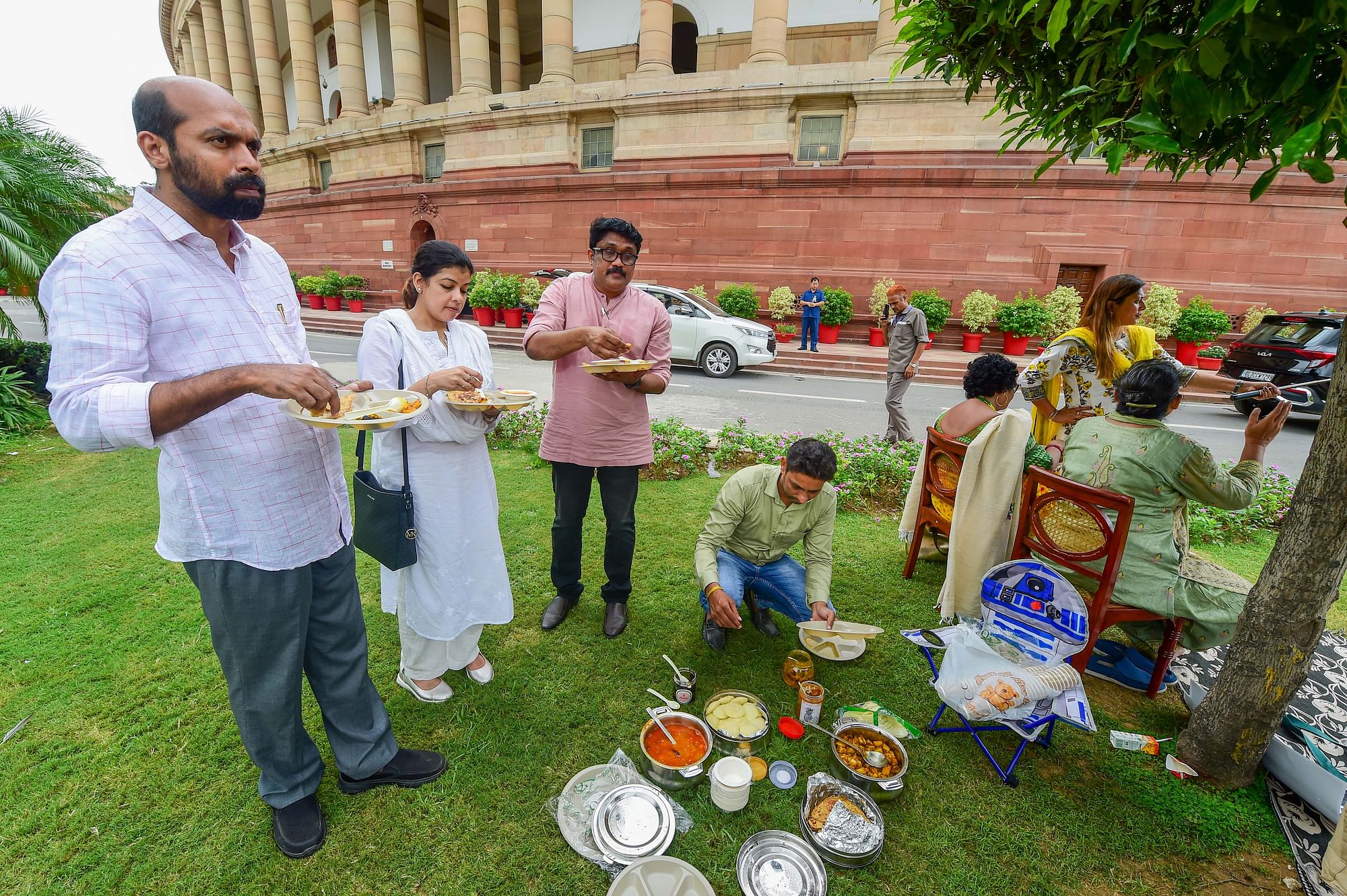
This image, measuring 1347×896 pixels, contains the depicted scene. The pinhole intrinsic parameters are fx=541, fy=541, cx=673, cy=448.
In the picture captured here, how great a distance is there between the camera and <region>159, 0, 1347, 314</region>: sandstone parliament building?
1378 cm

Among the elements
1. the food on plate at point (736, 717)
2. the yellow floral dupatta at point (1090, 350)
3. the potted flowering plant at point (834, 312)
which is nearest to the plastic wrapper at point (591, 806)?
the food on plate at point (736, 717)

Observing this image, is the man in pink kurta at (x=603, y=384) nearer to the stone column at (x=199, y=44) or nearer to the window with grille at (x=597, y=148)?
the window with grille at (x=597, y=148)

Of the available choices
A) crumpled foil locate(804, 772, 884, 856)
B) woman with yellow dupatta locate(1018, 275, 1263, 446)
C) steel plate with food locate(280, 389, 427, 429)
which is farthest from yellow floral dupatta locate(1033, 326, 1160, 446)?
steel plate with food locate(280, 389, 427, 429)

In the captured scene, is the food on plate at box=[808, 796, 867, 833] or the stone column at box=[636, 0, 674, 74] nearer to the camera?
the food on plate at box=[808, 796, 867, 833]

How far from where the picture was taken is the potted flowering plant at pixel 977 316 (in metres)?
13.7

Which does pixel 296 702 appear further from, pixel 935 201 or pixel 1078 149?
pixel 935 201

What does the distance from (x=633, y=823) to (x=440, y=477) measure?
5.49 feet

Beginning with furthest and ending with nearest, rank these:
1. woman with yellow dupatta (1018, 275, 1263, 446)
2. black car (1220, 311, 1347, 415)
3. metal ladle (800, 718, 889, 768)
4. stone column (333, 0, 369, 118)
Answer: stone column (333, 0, 369, 118) < black car (1220, 311, 1347, 415) < woman with yellow dupatta (1018, 275, 1263, 446) < metal ladle (800, 718, 889, 768)

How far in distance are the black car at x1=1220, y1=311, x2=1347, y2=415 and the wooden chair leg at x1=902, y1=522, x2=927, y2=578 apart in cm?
819

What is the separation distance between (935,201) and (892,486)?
12.3 meters

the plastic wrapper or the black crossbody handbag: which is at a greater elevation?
the black crossbody handbag

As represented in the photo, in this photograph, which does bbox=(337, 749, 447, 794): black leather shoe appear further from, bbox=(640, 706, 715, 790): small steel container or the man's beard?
the man's beard

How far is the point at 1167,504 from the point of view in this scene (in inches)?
111

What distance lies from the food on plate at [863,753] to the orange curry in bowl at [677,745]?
628mm
